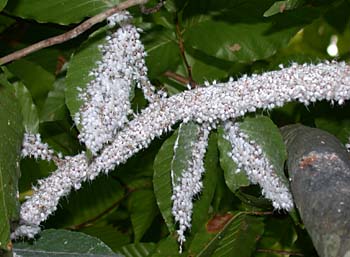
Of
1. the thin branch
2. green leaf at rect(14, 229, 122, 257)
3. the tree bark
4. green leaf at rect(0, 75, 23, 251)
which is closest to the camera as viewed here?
the tree bark

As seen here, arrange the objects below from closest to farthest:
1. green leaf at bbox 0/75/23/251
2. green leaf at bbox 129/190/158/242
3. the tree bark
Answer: the tree bark < green leaf at bbox 0/75/23/251 < green leaf at bbox 129/190/158/242

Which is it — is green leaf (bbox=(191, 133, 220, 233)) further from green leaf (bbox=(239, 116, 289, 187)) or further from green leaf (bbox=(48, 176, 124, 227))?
green leaf (bbox=(48, 176, 124, 227))

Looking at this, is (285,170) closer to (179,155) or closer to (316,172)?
(179,155)

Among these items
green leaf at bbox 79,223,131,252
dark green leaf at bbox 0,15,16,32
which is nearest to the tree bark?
green leaf at bbox 79,223,131,252

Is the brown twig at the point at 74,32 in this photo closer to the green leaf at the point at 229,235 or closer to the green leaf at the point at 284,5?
the green leaf at the point at 284,5

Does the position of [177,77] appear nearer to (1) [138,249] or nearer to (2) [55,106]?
(2) [55,106]

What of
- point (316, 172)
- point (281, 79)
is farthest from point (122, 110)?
point (316, 172)
